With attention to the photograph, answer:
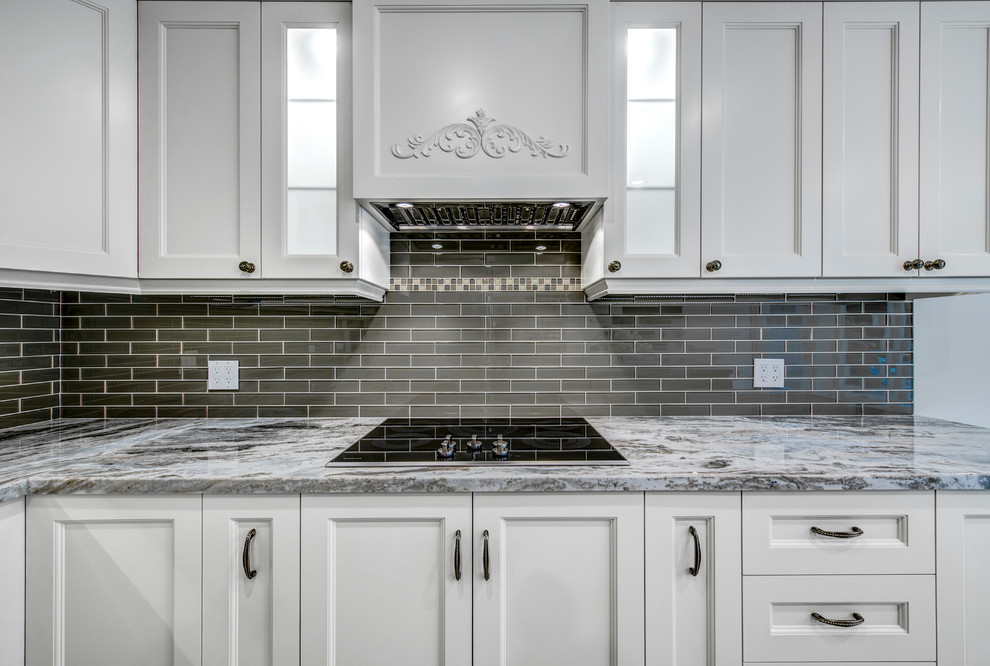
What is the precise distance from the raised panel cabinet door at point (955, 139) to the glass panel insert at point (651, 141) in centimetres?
78

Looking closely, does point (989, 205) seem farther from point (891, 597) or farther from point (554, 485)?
point (554, 485)

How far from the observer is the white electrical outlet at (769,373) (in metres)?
1.90

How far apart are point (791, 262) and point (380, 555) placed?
58.1 inches

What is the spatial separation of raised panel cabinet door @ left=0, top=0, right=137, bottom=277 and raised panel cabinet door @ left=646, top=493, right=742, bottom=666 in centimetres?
172

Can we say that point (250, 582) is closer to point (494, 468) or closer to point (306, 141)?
point (494, 468)

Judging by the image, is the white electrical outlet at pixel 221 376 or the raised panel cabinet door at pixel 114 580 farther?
the white electrical outlet at pixel 221 376

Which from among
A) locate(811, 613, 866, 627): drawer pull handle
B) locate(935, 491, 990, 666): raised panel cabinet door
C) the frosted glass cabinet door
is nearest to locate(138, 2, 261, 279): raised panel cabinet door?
the frosted glass cabinet door

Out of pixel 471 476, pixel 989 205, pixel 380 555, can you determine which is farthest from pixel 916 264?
pixel 380 555

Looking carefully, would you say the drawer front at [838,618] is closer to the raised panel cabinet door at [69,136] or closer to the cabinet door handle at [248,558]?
the cabinet door handle at [248,558]

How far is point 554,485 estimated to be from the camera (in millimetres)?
1203

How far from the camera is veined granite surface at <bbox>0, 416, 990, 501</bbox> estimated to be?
119 centimetres

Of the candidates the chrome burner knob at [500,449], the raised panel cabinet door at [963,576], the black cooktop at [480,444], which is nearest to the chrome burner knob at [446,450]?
the black cooktop at [480,444]

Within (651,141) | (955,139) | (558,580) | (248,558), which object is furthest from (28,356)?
(955,139)

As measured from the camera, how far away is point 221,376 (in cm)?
188
